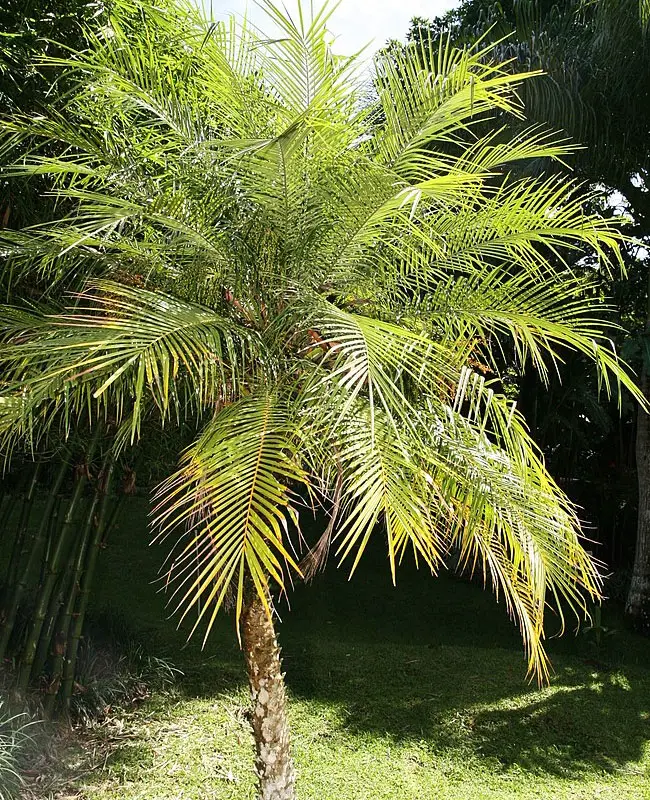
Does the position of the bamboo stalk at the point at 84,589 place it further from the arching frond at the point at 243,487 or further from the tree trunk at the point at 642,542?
the tree trunk at the point at 642,542

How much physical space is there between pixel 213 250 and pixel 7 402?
77 centimetres

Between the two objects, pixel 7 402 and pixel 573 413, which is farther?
pixel 573 413

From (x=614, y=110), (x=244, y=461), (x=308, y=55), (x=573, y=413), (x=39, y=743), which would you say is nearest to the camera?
(x=244, y=461)

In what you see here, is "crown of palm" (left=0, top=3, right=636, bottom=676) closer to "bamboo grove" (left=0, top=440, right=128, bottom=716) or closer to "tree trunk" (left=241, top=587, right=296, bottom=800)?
"tree trunk" (left=241, top=587, right=296, bottom=800)

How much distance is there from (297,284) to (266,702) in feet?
4.99

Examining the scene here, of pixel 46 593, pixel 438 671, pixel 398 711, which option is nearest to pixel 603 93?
pixel 438 671

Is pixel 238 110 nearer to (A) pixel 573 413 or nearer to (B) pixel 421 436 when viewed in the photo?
(B) pixel 421 436

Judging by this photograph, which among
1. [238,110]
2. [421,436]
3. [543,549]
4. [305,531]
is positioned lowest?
[305,531]

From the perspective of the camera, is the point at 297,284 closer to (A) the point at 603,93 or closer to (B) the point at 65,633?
(B) the point at 65,633

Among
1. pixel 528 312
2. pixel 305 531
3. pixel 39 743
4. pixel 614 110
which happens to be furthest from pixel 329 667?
pixel 614 110

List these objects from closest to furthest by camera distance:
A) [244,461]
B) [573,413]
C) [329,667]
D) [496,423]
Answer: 1. [244,461]
2. [496,423]
3. [329,667]
4. [573,413]

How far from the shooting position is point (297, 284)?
85.6 inches

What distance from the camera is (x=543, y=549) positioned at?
2.15 meters

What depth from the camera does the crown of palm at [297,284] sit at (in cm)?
195
